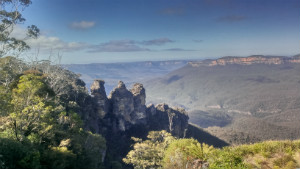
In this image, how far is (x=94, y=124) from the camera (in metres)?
58.2

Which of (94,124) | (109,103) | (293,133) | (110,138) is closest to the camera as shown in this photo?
(94,124)

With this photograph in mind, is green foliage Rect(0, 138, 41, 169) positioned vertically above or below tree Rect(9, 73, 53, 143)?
below

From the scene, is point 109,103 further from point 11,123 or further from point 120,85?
point 11,123

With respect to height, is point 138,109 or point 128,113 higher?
point 138,109

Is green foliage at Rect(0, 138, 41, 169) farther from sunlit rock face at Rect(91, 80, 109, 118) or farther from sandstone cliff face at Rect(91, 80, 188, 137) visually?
sunlit rock face at Rect(91, 80, 109, 118)

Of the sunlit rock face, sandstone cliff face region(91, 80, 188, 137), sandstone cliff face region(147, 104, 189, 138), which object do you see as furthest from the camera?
sandstone cliff face region(147, 104, 189, 138)

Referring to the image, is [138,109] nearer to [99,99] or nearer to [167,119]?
[167,119]

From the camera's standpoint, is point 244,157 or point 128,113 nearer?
point 244,157

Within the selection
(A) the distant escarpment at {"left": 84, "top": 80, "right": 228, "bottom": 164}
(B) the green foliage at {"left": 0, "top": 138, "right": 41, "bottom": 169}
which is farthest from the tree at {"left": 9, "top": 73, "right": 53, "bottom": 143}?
(A) the distant escarpment at {"left": 84, "top": 80, "right": 228, "bottom": 164}

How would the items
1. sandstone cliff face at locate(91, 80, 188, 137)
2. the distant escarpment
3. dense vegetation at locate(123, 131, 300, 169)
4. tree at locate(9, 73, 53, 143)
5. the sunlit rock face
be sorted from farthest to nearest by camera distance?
sandstone cliff face at locate(91, 80, 188, 137), the sunlit rock face, the distant escarpment, tree at locate(9, 73, 53, 143), dense vegetation at locate(123, 131, 300, 169)

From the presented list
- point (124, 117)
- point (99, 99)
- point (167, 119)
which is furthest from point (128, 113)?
point (167, 119)

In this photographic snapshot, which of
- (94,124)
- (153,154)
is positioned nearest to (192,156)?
(153,154)

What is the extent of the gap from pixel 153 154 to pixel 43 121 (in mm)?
11265

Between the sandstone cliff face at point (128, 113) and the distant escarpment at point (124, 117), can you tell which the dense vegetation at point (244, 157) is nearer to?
the distant escarpment at point (124, 117)
